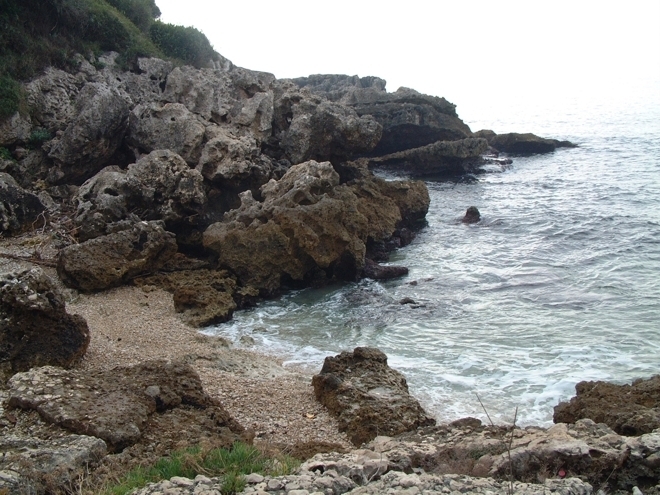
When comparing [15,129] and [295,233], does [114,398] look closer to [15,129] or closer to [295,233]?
[295,233]

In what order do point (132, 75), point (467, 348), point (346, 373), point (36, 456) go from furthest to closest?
point (132, 75) → point (467, 348) → point (346, 373) → point (36, 456)

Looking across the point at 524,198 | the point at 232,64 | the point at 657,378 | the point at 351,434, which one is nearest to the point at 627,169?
the point at 524,198

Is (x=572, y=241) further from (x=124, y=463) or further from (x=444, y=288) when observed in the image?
(x=124, y=463)

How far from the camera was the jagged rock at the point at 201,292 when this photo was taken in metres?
12.4

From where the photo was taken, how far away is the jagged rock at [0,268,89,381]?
851cm

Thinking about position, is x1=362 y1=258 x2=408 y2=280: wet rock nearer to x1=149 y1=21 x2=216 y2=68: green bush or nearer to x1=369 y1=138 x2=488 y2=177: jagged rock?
x1=149 y1=21 x2=216 y2=68: green bush

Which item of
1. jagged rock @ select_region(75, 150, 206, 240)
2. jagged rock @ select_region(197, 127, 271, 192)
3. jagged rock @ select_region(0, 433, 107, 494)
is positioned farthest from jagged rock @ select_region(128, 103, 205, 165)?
jagged rock @ select_region(0, 433, 107, 494)

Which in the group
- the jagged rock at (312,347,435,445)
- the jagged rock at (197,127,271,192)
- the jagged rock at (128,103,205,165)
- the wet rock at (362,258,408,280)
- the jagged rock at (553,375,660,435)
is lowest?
the jagged rock at (312,347,435,445)

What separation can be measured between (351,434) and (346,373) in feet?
4.82

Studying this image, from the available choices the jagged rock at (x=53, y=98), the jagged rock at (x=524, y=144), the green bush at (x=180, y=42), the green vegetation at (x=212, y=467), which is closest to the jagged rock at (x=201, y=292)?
the green vegetation at (x=212, y=467)

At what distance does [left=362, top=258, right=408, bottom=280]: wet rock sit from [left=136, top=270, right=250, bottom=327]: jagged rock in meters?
3.29

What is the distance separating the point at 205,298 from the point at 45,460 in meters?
7.45

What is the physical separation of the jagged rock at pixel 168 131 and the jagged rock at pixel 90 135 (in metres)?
0.58

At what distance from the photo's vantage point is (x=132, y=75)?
23.2 metres
